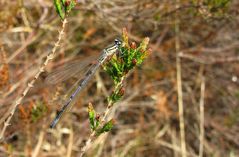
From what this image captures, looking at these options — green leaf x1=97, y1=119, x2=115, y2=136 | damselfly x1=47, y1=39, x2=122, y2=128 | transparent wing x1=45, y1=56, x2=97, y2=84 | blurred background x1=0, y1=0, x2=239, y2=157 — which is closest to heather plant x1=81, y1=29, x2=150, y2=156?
green leaf x1=97, y1=119, x2=115, y2=136

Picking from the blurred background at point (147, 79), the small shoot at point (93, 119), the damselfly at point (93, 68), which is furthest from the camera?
the blurred background at point (147, 79)

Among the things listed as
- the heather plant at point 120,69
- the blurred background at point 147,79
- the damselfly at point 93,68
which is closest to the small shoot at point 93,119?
the heather plant at point 120,69

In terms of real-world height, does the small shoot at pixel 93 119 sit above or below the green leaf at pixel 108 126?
above

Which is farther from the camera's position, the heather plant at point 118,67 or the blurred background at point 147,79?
the blurred background at point 147,79

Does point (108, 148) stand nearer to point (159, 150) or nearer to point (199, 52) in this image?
point (159, 150)

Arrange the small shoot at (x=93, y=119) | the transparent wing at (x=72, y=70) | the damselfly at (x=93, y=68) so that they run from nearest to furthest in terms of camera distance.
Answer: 1. the small shoot at (x=93, y=119)
2. the damselfly at (x=93, y=68)
3. the transparent wing at (x=72, y=70)

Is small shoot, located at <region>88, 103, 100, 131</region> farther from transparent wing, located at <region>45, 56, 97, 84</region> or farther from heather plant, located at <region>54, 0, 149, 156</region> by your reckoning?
transparent wing, located at <region>45, 56, 97, 84</region>

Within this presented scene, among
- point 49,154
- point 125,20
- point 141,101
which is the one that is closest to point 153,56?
point 141,101

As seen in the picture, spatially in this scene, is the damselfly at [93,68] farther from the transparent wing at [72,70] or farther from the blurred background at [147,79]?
the blurred background at [147,79]

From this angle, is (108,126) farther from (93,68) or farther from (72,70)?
(72,70)
